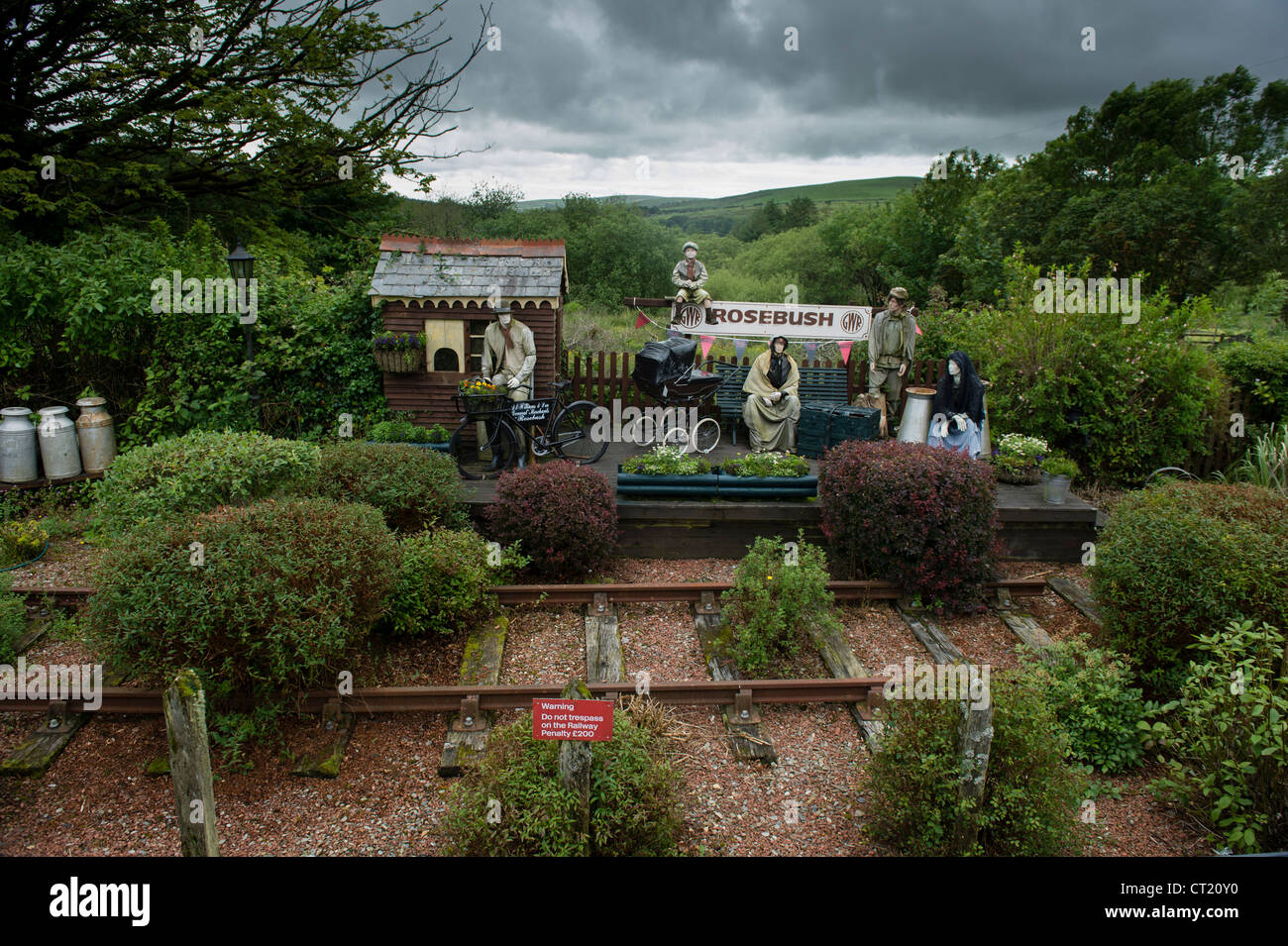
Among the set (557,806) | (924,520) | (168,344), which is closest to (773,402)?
(924,520)

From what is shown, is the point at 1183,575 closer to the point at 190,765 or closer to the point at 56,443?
the point at 190,765

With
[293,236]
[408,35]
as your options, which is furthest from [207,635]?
[408,35]

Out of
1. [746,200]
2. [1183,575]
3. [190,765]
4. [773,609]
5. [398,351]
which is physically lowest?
[773,609]

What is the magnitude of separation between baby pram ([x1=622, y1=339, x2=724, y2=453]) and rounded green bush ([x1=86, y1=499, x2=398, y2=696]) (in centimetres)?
585

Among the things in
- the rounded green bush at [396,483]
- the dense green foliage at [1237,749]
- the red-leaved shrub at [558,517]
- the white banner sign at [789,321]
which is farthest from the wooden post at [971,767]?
the white banner sign at [789,321]

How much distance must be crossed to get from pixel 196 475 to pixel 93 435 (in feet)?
12.7

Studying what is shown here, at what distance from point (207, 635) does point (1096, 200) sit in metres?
43.4

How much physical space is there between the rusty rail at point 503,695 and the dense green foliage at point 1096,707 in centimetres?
123

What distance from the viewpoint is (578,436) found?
33.7 ft

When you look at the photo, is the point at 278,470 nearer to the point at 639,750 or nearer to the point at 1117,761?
the point at 639,750

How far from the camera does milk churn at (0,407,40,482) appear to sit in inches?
366

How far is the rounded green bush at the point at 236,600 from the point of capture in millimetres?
5039

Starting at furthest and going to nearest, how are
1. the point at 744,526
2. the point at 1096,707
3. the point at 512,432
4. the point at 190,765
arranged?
the point at 512,432, the point at 744,526, the point at 1096,707, the point at 190,765

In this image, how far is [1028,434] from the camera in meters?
11.1
